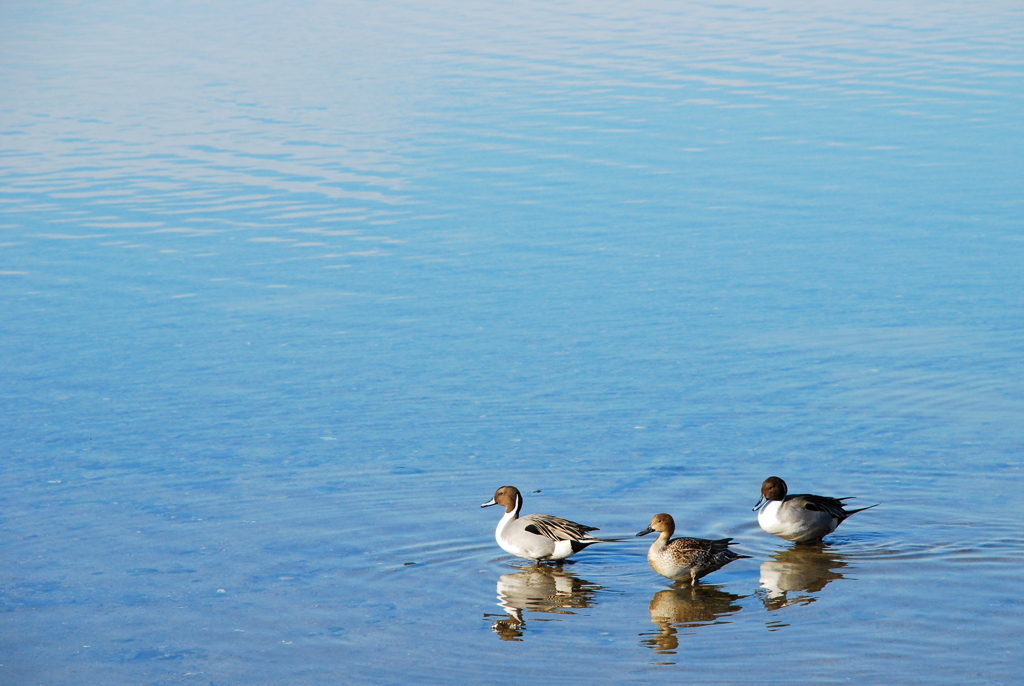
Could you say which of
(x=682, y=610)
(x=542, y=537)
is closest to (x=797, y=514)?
(x=682, y=610)

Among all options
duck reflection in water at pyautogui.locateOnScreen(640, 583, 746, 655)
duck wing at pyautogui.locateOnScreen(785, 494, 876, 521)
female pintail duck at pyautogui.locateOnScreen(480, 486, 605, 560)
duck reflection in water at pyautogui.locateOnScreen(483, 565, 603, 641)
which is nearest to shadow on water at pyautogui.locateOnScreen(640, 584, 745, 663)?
duck reflection in water at pyautogui.locateOnScreen(640, 583, 746, 655)

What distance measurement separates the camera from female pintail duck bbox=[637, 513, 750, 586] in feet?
27.7

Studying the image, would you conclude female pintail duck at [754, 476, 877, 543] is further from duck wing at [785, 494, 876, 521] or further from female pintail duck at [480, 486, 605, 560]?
female pintail duck at [480, 486, 605, 560]

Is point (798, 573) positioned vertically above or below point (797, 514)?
below

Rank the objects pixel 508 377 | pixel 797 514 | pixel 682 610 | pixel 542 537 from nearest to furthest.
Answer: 1. pixel 682 610
2. pixel 542 537
3. pixel 797 514
4. pixel 508 377

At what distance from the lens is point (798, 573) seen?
351 inches

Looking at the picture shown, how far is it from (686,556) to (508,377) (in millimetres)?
4696

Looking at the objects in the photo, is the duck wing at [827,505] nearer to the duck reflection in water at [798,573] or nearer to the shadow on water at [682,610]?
the duck reflection in water at [798,573]

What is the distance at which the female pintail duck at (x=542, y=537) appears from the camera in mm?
8914

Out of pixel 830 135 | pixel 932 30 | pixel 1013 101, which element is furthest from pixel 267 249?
pixel 932 30

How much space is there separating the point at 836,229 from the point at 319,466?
31.6 ft

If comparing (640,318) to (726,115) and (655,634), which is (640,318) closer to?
(655,634)

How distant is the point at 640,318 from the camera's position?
1451cm

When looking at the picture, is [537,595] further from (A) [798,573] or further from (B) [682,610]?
(A) [798,573]
